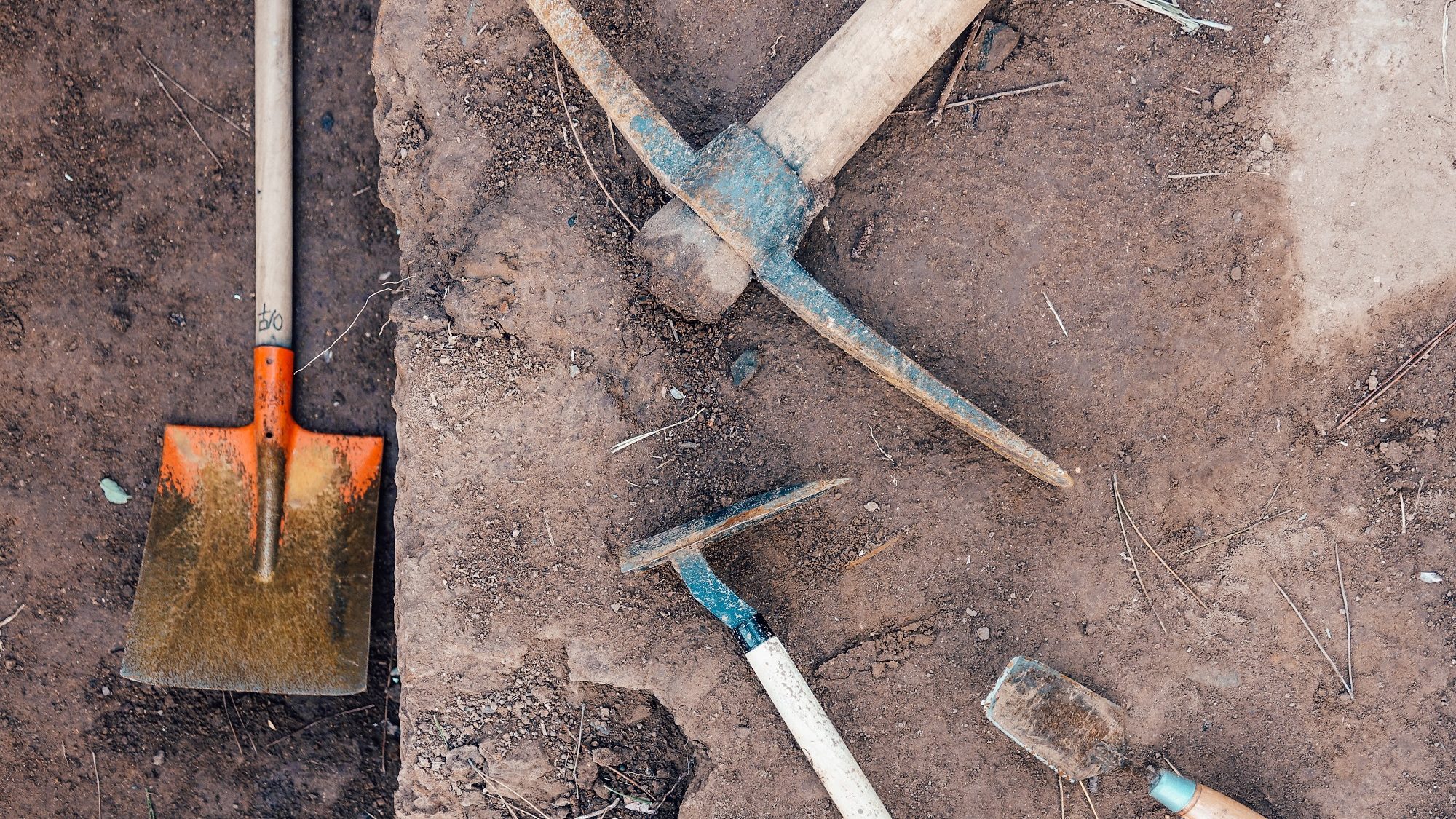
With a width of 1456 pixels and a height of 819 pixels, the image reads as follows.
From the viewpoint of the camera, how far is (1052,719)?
96.3 inches

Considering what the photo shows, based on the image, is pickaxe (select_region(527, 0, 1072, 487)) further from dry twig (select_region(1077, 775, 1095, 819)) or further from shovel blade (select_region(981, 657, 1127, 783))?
dry twig (select_region(1077, 775, 1095, 819))

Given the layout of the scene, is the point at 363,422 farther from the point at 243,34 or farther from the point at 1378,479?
the point at 1378,479

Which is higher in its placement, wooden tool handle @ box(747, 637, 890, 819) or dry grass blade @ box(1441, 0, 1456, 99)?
dry grass blade @ box(1441, 0, 1456, 99)

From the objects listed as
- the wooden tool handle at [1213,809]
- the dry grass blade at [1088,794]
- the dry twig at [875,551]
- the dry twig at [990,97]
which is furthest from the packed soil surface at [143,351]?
the wooden tool handle at [1213,809]

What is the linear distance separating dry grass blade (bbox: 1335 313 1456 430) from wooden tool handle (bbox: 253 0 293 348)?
11.8ft

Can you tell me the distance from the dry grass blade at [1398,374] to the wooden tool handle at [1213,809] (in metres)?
1.21

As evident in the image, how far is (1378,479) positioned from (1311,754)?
35.8 inches

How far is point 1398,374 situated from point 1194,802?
1474mm

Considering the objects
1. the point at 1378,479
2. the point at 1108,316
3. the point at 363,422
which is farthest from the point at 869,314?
the point at 363,422

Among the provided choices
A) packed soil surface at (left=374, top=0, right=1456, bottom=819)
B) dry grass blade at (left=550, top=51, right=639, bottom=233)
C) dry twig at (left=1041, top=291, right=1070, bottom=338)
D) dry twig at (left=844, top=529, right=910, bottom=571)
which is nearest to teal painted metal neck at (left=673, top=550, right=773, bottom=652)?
packed soil surface at (left=374, top=0, right=1456, bottom=819)

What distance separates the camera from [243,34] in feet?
9.98

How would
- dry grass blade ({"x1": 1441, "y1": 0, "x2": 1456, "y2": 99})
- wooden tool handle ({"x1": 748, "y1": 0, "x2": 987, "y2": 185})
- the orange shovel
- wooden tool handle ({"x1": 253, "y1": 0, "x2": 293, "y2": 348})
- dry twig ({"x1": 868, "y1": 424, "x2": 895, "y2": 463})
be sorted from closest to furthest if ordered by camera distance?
1. wooden tool handle ({"x1": 748, "y1": 0, "x2": 987, "y2": 185})
2. dry grass blade ({"x1": 1441, "y1": 0, "x2": 1456, "y2": 99})
3. dry twig ({"x1": 868, "y1": 424, "x2": 895, "y2": 463})
4. wooden tool handle ({"x1": 253, "y1": 0, "x2": 293, "y2": 348})
5. the orange shovel

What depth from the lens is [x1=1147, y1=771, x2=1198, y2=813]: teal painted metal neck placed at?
2.43m

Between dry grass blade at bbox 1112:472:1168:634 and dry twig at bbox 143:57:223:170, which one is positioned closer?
dry grass blade at bbox 1112:472:1168:634
